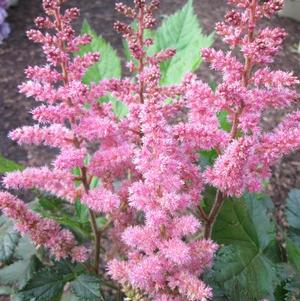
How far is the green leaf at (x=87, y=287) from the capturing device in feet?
3.67

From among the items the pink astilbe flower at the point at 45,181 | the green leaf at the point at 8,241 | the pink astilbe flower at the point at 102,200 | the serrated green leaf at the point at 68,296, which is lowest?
the serrated green leaf at the point at 68,296

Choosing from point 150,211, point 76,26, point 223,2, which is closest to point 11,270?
point 150,211

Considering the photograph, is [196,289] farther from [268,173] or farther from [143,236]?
[268,173]

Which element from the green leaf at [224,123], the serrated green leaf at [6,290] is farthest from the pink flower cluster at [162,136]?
the serrated green leaf at [6,290]

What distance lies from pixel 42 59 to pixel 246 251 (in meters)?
2.18

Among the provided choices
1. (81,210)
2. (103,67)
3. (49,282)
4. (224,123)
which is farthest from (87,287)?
(103,67)

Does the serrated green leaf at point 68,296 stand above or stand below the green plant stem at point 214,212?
below

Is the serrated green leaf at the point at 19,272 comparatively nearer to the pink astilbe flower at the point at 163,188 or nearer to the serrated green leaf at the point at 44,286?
the serrated green leaf at the point at 44,286

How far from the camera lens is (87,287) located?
1136 millimetres

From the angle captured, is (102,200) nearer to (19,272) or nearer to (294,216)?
(19,272)

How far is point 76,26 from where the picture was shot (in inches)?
132

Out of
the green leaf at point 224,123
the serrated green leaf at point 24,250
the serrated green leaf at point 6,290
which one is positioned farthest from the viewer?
the serrated green leaf at point 6,290

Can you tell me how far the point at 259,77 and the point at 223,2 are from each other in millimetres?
3017

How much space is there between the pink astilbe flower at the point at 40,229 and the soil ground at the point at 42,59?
4.37 feet
